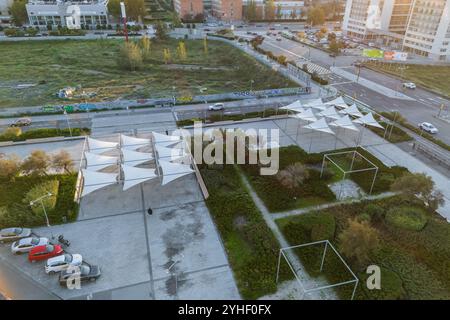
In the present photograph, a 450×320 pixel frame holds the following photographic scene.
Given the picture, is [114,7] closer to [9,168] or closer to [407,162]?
[9,168]

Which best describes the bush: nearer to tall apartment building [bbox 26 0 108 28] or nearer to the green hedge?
the green hedge

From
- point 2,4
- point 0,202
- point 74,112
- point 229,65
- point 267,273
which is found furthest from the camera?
point 2,4

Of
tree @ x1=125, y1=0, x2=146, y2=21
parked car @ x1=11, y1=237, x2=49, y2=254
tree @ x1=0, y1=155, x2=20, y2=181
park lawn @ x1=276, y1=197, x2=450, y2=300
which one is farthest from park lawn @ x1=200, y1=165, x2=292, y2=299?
tree @ x1=125, y1=0, x2=146, y2=21

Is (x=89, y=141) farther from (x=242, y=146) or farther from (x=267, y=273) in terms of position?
(x=267, y=273)

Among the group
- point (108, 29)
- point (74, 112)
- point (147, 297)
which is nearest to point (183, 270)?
point (147, 297)

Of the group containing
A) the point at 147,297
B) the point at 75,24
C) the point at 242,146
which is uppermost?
the point at 75,24

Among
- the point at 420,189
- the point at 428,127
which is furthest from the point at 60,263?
the point at 428,127
